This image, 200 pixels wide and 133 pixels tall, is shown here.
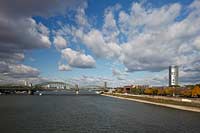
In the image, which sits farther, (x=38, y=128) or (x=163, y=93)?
(x=163, y=93)

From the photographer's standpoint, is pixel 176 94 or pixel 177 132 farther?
pixel 176 94

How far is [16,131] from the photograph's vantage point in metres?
32.9

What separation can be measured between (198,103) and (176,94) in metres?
66.9

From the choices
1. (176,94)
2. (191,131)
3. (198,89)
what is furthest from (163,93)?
(191,131)

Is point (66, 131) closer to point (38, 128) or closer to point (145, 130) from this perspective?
point (38, 128)

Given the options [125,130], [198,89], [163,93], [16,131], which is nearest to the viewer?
[16,131]

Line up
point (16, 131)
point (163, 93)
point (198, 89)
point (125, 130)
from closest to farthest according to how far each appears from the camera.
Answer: point (16, 131), point (125, 130), point (198, 89), point (163, 93)

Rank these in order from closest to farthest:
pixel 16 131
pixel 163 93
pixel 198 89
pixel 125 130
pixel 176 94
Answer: pixel 16 131
pixel 125 130
pixel 198 89
pixel 176 94
pixel 163 93

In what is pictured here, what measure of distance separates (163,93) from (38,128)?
4746 inches

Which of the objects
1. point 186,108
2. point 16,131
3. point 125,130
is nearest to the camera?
point 16,131

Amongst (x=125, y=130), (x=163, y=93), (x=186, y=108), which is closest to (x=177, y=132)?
(x=125, y=130)

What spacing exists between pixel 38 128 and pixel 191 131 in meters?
19.7

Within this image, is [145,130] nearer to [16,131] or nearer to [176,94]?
[16,131]

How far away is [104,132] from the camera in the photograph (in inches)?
1319
